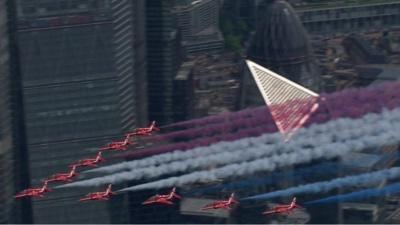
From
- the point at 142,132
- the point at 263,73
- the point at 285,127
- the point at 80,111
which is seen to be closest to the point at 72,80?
the point at 80,111

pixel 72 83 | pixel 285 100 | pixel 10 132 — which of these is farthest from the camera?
pixel 72 83

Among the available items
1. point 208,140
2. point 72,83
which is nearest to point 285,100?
point 208,140

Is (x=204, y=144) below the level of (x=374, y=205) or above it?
above

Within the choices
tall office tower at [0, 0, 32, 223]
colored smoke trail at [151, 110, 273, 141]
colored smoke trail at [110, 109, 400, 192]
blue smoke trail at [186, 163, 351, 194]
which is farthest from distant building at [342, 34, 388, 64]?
colored smoke trail at [110, 109, 400, 192]

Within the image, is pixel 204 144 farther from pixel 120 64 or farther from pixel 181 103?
pixel 181 103

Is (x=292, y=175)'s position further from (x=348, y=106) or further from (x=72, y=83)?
(x=72, y=83)
